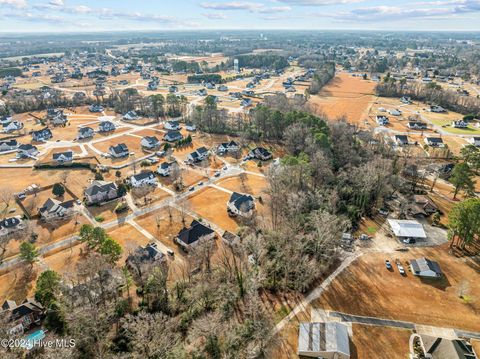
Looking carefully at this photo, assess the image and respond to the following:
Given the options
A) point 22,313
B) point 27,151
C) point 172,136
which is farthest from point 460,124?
point 27,151

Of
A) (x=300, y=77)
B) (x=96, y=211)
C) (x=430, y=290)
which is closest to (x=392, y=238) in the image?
(x=430, y=290)

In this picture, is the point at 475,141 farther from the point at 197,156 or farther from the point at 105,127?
the point at 105,127

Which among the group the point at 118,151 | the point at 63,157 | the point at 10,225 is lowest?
the point at 10,225

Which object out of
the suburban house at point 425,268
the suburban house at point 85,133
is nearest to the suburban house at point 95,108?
the suburban house at point 85,133

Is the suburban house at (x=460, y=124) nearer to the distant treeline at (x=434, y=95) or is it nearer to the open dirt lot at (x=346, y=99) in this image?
the distant treeline at (x=434, y=95)

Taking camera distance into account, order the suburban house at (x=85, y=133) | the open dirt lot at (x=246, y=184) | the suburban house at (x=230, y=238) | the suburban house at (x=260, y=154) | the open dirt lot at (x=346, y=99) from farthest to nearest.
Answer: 1. the open dirt lot at (x=346, y=99)
2. the suburban house at (x=85, y=133)
3. the suburban house at (x=260, y=154)
4. the open dirt lot at (x=246, y=184)
5. the suburban house at (x=230, y=238)
